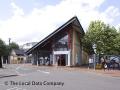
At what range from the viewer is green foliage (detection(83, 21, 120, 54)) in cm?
5247

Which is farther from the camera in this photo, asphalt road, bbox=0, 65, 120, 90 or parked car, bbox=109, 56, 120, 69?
parked car, bbox=109, 56, 120, 69

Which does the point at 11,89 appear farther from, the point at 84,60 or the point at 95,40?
the point at 84,60

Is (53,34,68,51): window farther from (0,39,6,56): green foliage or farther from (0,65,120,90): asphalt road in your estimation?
(0,65,120,90): asphalt road

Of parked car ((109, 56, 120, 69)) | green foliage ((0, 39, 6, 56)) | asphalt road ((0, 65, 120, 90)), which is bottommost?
asphalt road ((0, 65, 120, 90))

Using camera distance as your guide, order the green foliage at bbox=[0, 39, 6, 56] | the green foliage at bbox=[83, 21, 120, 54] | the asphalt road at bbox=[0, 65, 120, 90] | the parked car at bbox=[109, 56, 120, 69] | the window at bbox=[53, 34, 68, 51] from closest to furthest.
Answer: the asphalt road at bbox=[0, 65, 120, 90], the parked car at bbox=[109, 56, 120, 69], the green foliage at bbox=[0, 39, 6, 56], the green foliage at bbox=[83, 21, 120, 54], the window at bbox=[53, 34, 68, 51]

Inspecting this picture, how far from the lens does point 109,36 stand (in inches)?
2141

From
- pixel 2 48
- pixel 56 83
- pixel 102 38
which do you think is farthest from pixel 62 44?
pixel 56 83

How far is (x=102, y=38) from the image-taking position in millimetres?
53000

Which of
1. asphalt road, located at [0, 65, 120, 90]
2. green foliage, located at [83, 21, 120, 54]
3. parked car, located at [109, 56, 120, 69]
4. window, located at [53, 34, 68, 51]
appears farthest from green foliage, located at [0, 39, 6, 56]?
asphalt road, located at [0, 65, 120, 90]

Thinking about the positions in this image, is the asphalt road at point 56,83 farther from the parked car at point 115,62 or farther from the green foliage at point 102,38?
the green foliage at point 102,38

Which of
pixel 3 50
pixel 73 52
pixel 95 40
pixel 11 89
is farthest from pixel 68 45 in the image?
pixel 11 89

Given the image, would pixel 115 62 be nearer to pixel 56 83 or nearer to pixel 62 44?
pixel 62 44

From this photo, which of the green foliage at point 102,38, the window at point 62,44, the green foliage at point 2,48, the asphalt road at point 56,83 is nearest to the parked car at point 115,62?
the green foliage at point 102,38

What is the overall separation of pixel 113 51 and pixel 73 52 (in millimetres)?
7242
